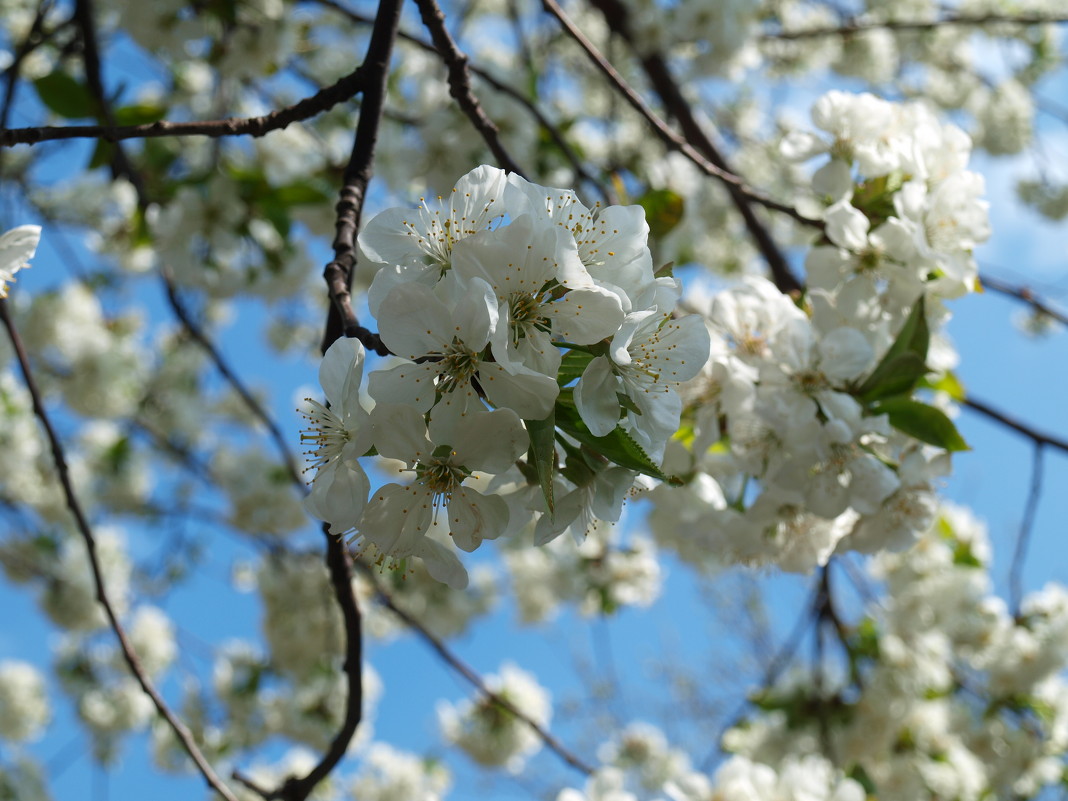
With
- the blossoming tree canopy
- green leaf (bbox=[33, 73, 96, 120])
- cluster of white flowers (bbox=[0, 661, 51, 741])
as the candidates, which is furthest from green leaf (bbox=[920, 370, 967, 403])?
cluster of white flowers (bbox=[0, 661, 51, 741])

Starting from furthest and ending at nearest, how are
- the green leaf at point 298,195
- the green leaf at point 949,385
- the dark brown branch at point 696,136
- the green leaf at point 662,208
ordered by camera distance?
1. the green leaf at point 298,195
2. the dark brown branch at point 696,136
3. the green leaf at point 662,208
4. the green leaf at point 949,385

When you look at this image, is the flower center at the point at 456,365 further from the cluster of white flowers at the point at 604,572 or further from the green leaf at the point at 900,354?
the cluster of white flowers at the point at 604,572

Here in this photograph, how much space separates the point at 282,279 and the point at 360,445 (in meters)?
2.30

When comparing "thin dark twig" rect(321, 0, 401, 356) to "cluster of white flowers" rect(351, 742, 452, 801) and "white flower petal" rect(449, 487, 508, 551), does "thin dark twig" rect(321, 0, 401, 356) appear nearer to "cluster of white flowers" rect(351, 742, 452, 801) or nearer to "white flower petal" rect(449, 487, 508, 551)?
"white flower petal" rect(449, 487, 508, 551)

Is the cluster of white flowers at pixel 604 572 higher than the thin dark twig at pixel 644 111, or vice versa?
the cluster of white flowers at pixel 604 572

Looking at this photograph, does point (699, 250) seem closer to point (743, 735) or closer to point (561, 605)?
point (561, 605)

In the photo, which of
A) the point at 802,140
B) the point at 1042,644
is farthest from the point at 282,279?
the point at 1042,644

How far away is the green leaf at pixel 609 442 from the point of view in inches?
34.2

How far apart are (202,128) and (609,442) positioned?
24.9 inches

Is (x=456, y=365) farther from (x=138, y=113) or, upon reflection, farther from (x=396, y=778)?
(x=396, y=778)

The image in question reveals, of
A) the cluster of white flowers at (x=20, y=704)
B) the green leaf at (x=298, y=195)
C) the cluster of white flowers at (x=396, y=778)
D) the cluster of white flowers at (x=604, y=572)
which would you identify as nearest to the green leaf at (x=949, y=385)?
the green leaf at (x=298, y=195)

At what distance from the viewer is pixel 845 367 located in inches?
54.8

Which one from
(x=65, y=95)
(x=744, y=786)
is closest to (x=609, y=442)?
(x=744, y=786)

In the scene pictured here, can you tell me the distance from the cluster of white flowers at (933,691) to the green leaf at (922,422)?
183 cm
